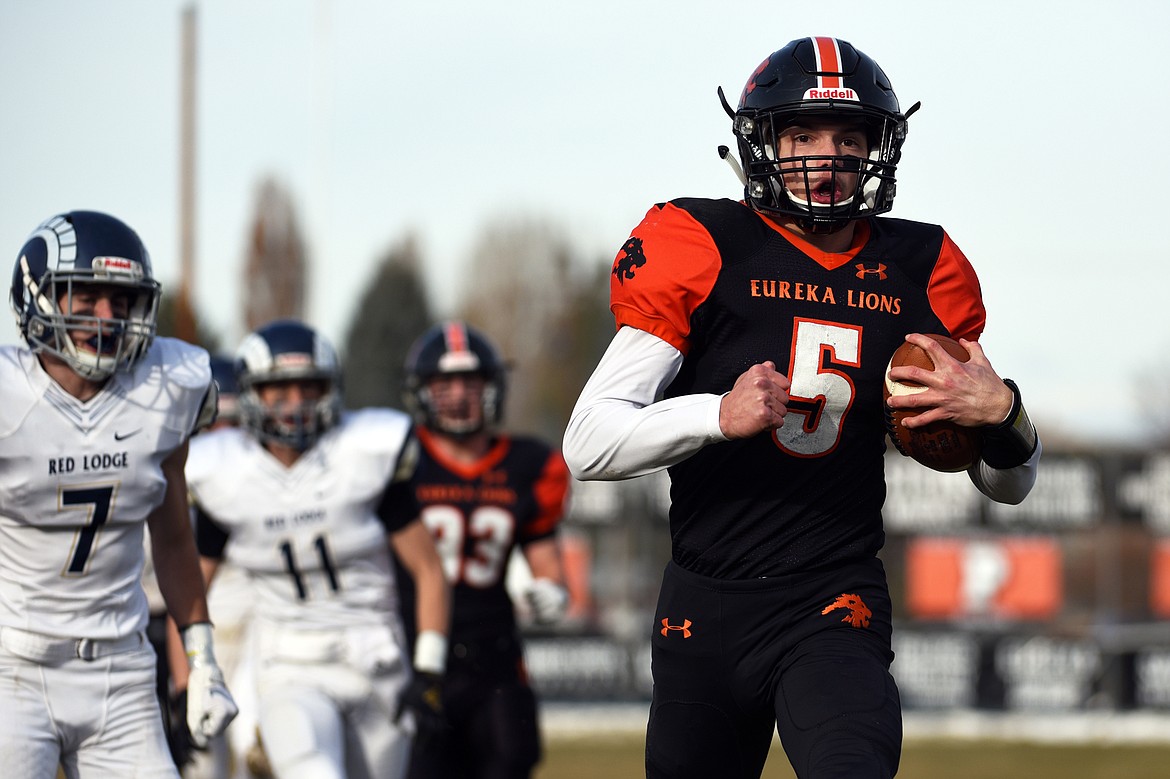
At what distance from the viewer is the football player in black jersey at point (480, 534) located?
6.27 meters

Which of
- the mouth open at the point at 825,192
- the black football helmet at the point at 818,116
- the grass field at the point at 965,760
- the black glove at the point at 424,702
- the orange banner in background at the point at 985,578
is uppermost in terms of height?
the black football helmet at the point at 818,116

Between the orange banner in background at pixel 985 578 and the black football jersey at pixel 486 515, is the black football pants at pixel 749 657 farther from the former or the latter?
the orange banner in background at pixel 985 578

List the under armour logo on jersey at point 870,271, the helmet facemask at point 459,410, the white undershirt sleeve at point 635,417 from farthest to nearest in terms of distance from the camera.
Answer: the helmet facemask at point 459,410 < the under armour logo on jersey at point 870,271 < the white undershirt sleeve at point 635,417

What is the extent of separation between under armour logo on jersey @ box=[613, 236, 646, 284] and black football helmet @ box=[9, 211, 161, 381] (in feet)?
4.38

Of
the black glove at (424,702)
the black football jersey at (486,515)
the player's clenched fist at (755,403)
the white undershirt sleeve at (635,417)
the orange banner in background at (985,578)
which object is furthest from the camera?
the orange banner in background at (985,578)

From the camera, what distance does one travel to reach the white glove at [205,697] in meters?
4.41

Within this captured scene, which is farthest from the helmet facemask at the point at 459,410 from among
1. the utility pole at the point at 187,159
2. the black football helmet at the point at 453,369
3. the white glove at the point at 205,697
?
the utility pole at the point at 187,159

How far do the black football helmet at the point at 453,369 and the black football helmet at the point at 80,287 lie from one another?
109 inches

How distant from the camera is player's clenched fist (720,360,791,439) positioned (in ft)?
10.9

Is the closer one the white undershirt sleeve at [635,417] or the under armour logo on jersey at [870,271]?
the white undershirt sleeve at [635,417]

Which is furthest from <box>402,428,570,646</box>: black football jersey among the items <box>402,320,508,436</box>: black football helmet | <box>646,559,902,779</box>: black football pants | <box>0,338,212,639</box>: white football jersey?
<box>646,559,902,779</box>: black football pants

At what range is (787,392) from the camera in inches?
139

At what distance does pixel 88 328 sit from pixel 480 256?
4048cm

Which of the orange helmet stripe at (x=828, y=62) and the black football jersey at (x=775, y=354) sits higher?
the orange helmet stripe at (x=828, y=62)
